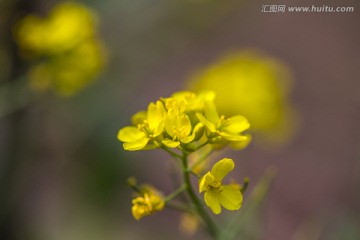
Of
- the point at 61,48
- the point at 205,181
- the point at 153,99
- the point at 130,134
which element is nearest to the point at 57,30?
the point at 61,48

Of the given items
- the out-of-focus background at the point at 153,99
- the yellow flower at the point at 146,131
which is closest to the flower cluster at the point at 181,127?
the yellow flower at the point at 146,131

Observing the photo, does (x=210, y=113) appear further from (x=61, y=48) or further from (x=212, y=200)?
(x=61, y=48)

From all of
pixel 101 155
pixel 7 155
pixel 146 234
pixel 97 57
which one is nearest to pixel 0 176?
pixel 7 155

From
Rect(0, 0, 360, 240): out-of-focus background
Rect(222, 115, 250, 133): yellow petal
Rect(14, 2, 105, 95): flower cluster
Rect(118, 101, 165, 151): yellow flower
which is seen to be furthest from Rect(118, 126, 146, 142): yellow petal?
Rect(14, 2, 105, 95): flower cluster

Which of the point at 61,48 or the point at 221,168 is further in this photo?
the point at 61,48

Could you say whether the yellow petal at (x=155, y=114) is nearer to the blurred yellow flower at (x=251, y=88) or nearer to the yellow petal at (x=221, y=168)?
the yellow petal at (x=221, y=168)

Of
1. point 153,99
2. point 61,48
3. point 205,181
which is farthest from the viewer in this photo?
point 153,99

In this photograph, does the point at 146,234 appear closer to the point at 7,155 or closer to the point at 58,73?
the point at 7,155
